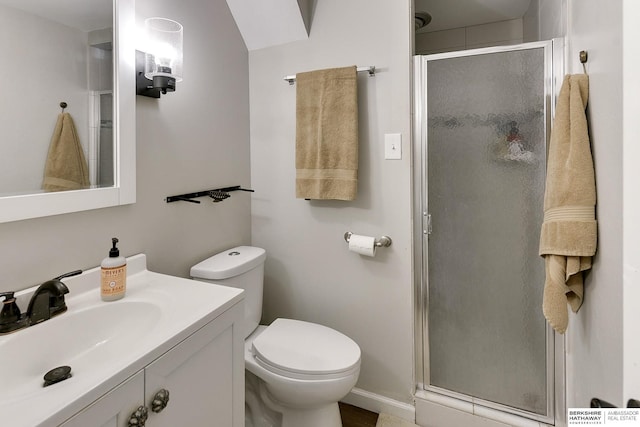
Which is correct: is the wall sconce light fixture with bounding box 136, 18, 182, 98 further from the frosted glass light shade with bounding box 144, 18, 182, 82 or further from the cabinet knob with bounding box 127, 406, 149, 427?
the cabinet knob with bounding box 127, 406, 149, 427

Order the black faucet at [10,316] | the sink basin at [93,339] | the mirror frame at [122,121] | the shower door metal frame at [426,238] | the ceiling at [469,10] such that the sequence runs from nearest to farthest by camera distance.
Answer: the sink basin at [93,339]
the black faucet at [10,316]
the mirror frame at [122,121]
the shower door metal frame at [426,238]
the ceiling at [469,10]

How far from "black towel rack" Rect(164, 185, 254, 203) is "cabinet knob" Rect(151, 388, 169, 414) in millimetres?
861

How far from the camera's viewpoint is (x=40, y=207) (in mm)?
976

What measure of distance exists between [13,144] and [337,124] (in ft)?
4.07

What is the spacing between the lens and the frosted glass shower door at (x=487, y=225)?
1447 millimetres

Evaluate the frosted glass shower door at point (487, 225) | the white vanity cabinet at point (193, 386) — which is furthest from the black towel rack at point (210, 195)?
the frosted glass shower door at point (487, 225)

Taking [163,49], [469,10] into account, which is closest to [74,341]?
[163,49]

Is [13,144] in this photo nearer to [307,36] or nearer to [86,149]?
[86,149]

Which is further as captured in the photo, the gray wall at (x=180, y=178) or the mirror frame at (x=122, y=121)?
the mirror frame at (x=122, y=121)

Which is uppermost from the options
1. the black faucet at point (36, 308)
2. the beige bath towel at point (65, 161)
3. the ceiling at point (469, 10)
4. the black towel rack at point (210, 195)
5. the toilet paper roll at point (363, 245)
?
the ceiling at point (469, 10)

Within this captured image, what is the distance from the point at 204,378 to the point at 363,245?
96 centimetres

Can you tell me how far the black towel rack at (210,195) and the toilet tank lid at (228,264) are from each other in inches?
11.2

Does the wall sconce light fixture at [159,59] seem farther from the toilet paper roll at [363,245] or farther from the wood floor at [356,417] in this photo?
the wood floor at [356,417]

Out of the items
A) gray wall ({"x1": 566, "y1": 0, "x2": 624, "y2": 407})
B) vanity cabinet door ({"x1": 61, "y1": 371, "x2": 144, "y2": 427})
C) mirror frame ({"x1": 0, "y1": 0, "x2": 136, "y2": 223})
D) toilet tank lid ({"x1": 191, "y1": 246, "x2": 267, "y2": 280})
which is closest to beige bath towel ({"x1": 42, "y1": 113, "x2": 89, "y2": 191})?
mirror frame ({"x1": 0, "y1": 0, "x2": 136, "y2": 223})
